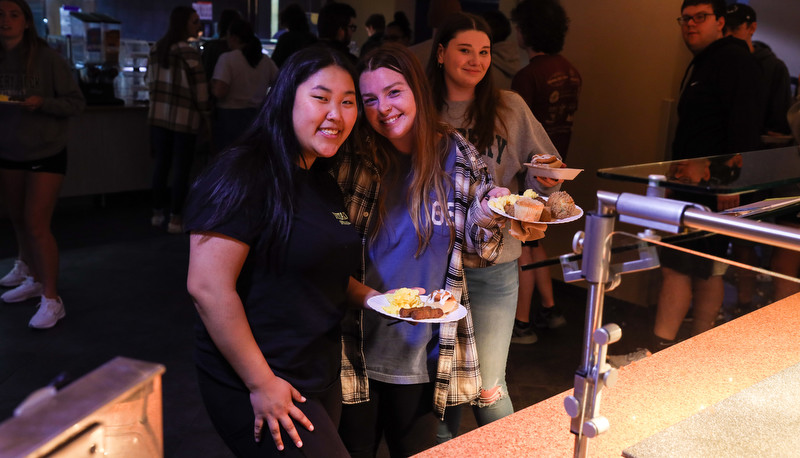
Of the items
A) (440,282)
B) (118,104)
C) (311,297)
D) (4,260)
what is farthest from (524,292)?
(118,104)

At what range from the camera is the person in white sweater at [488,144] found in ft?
7.22

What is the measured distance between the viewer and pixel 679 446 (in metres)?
1.17

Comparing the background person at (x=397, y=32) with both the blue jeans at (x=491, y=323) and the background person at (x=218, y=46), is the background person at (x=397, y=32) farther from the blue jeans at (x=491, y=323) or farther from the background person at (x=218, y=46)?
the blue jeans at (x=491, y=323)

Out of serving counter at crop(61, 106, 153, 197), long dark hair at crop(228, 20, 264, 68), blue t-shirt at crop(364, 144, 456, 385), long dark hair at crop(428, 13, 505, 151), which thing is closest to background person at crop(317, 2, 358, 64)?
long dark hair at crop(228, 20, 264, 68)

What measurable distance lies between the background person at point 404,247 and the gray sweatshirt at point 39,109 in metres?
2.50

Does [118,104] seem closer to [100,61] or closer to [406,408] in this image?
[100,61]

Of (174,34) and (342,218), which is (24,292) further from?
(342,218)

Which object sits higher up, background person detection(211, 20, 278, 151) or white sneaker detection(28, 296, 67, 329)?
background person detection(211, 20, 278, 151)

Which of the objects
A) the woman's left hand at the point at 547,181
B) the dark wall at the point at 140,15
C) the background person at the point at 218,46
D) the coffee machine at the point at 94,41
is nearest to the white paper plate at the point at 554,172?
the woman's left hand at the point at 547,181

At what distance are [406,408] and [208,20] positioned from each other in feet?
25.1

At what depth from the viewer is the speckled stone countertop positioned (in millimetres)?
1287

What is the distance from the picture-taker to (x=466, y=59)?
2361 millimetres

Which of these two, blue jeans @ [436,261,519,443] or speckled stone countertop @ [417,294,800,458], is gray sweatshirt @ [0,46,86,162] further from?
speckled stone countertop @ [417,294,800,458]

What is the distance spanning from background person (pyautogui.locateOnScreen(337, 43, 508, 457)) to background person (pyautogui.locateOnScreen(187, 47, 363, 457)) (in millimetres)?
196
